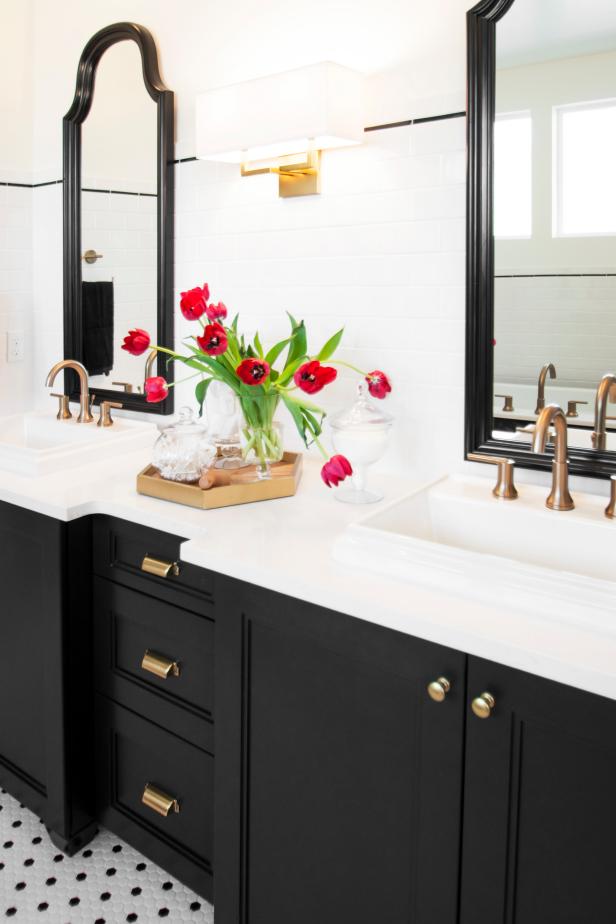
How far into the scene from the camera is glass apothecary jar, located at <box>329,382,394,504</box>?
1.75 meters

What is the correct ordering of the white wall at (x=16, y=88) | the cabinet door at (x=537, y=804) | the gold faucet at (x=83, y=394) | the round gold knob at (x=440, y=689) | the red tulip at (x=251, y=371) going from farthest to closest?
the white wall at (x=16, y=88) < the gold faucet at (x=83, y=394) < the red tulip at (x=251, y=371) < the round gold knob at (x=440, y=689) < the cabinet door at (x=537, y=804)

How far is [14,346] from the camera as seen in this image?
2.75 m

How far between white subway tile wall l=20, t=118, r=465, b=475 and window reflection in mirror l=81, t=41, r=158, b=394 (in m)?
0.16

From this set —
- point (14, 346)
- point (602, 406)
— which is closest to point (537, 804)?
point (602, 406)

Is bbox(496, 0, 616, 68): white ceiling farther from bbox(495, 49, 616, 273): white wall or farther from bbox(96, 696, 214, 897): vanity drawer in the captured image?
bbox(96, 696, 214, 897): vanity drawer

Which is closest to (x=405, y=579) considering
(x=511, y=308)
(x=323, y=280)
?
(x=511, y=308)

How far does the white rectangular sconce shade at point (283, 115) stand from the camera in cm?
178

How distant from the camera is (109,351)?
255cm

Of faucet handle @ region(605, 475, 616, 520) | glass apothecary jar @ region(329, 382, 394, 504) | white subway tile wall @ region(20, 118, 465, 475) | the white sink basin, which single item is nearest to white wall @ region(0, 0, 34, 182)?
white subway tile wall @ region(20, 118, 465, 475)

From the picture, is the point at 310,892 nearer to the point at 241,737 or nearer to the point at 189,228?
the point at 241,737

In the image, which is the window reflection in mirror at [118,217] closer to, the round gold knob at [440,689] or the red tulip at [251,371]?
the red tulip at [251,371]

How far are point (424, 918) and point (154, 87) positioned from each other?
85.4 inches

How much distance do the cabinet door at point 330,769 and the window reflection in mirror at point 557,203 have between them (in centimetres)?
73

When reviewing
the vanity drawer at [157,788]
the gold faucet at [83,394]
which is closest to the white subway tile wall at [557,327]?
the vanity drawer at [157,788]
